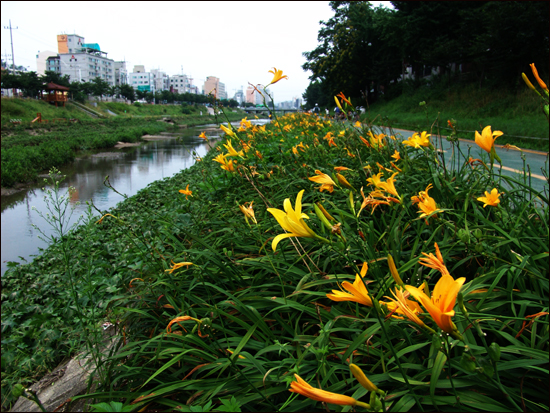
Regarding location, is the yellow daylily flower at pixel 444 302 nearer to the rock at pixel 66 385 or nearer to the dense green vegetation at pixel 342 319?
the dense green vegetation at pixel 342 319

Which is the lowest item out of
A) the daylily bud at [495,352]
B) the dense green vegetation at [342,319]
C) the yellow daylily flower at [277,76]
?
the dense green vegetation at [342,319]

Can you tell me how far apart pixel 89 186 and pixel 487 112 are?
39.8 feet

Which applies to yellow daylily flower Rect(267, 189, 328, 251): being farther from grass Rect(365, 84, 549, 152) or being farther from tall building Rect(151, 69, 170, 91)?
tall building Rect(151, 69, 170, 91)

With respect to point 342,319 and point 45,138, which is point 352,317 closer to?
point 342,319

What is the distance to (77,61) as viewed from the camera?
238 ft

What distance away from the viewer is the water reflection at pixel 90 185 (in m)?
5.11

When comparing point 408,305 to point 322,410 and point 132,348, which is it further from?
point 132,348

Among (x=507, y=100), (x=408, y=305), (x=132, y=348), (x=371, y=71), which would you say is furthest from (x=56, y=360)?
(x=371, y=71)

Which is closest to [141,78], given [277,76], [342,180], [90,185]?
[90,185]

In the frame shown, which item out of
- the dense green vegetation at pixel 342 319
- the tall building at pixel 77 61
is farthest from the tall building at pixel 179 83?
the dense green vegetation at pixel 342 319

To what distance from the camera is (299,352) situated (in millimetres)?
997

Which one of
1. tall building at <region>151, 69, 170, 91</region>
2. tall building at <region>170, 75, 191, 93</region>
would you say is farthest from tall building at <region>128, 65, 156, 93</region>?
tall building at <region>170, 75, 191, 93</region>

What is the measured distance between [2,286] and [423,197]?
4.06m

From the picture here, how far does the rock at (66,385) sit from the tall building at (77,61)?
81056 mm
